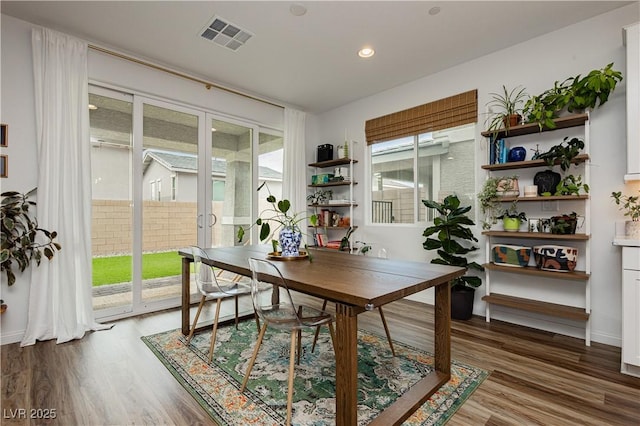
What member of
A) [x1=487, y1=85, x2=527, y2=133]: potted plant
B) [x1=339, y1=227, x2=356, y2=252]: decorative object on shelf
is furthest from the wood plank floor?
[x1=487, y1=85, x2=527, y2=133]: potted plant

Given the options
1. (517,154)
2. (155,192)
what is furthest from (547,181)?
(155,192)

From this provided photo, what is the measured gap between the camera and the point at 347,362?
139 cm

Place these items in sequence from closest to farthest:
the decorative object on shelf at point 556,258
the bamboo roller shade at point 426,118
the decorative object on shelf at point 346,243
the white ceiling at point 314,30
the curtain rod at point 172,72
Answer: the white ceiling at point 314,30, the decorative object on shelf at point 556,258, the curtain rod at point 172,72, the bamboo roller shade at point 426,118, the decorative object on shelf at point 346,243

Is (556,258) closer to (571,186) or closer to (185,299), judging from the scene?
(571,186)

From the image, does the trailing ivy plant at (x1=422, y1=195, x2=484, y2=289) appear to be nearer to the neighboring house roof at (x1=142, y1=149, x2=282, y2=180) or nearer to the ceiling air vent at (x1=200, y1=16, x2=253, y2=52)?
the ceiling air vent at (x1=200, y1=16, x2=253, y2=52)

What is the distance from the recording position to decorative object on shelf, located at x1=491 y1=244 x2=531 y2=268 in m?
2.80

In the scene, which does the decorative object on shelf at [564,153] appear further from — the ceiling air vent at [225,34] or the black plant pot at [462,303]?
the ceiling air vent at [225,34]

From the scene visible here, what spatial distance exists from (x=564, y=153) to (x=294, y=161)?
3.28 meters

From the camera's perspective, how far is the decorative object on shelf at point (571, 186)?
248 cm

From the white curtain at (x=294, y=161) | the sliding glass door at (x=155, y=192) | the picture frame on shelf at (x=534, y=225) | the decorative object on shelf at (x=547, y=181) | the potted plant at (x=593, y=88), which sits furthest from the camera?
the white curtain at (x=294, y=161)

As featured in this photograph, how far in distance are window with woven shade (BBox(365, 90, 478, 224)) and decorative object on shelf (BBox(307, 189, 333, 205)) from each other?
0.76m

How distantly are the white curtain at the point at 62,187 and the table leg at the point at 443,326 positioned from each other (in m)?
3.00

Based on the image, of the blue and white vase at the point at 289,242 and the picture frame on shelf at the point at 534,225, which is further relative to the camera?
the picture frame on shelf at the point at 534,225

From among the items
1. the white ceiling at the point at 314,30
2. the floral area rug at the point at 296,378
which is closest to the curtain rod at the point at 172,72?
the white ceiling at the point at 314,30
